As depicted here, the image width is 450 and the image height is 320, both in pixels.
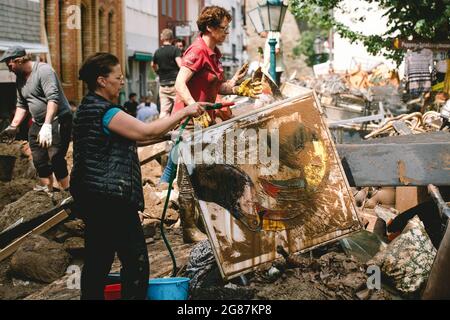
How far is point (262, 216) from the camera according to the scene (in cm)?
485

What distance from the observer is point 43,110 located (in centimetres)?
795

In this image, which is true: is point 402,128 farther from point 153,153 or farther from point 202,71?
point 153,153

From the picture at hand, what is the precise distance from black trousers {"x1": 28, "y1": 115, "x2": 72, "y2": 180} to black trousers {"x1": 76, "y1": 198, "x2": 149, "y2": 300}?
3800mm

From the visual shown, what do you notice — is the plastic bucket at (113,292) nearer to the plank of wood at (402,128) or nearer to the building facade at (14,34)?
the plank of wood at (402,128)

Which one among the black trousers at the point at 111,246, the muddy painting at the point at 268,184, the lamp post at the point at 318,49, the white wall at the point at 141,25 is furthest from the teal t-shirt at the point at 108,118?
the lamp post at the point at 318,49

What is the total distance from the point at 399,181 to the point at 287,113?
1.10 meters

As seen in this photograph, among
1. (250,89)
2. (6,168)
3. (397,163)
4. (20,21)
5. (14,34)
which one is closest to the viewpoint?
(397,163)

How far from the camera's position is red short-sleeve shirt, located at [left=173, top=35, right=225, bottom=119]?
5.90 meters

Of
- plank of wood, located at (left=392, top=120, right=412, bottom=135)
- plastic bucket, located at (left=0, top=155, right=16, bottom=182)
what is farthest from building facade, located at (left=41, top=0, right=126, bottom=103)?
plank of wood, located at (left=392, top=120, right=412, bottom=135)

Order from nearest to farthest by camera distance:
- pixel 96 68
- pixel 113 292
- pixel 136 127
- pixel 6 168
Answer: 1. pixel 136 127
2. pixel 96 68
3. pixel 113 292
4. pixel 6 168

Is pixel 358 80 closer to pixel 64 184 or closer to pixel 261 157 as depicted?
pixel 64 184

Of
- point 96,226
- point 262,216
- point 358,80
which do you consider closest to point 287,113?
point 262,216

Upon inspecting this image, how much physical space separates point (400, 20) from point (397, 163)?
8.83 m

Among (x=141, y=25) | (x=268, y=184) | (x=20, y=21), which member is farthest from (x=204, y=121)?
(x=141, y=25)
